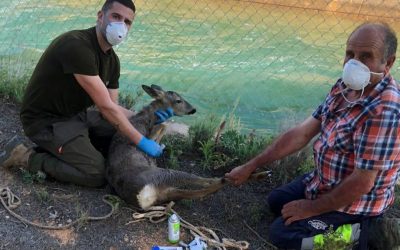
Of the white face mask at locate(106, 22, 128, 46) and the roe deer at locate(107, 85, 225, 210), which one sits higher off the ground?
the white face mask at locate(106, 22, 128, 46)

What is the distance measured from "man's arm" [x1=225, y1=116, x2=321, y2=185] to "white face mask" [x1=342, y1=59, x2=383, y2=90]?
2.50 ft

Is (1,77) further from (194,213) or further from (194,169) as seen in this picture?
(194,213)

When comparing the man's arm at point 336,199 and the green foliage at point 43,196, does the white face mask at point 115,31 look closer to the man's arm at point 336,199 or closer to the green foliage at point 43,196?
the green foliage at point 43,196

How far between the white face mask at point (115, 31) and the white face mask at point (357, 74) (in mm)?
2096

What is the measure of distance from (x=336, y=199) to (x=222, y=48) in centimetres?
641

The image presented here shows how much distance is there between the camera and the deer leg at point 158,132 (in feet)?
18.2

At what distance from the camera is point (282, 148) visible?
452 centimetres

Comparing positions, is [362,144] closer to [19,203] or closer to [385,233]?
[385,233]

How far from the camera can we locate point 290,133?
4.51 metres

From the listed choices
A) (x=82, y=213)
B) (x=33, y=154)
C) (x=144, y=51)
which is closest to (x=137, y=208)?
(x=82, y=213)

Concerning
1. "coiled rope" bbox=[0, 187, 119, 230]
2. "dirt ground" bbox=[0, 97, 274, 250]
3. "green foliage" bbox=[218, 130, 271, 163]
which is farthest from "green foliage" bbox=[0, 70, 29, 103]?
"green foliage" bbox=[218, 130, 271, 163]

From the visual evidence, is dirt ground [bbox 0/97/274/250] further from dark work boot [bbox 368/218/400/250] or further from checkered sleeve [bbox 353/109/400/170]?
checkered sleeve [bbox 353/109/400/170]

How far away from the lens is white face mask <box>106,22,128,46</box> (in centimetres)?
465

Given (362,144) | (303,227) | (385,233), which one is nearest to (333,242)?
(303,227)
